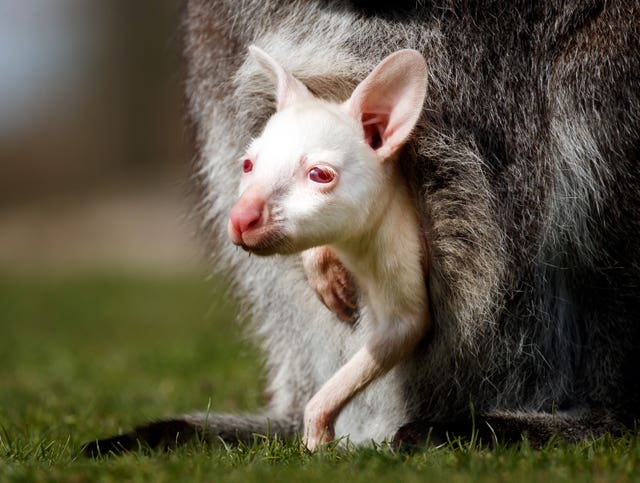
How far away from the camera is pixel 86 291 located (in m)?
12.4

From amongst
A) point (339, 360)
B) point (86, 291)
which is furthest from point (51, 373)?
point (86, 291)

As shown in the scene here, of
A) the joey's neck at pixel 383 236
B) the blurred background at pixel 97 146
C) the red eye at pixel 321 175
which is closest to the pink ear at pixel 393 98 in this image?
the joey's neck at pixel 383 236

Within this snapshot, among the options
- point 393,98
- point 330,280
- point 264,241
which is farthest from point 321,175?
point 330,280

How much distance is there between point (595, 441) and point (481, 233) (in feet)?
2.41

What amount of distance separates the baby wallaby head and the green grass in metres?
0.64

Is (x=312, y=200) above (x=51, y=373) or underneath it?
above

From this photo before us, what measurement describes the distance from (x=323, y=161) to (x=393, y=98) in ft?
1.15

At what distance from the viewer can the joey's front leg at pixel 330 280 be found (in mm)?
3541

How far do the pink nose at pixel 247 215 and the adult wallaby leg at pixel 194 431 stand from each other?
3.02ft

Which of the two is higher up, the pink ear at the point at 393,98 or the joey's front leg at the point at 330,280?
the pink ear at the point at 393,98

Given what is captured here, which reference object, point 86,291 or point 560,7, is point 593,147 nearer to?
point 560,7

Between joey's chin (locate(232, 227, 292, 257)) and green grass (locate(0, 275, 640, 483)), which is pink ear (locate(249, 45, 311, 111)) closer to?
joey's chin (locate(232, 227, 292, 257))

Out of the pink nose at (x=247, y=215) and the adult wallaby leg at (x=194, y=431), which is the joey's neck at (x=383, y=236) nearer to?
the pink nose at (x=247, y=215)

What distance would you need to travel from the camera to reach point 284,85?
3326 mm
